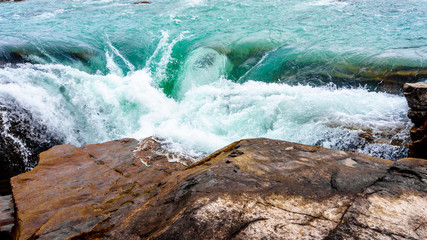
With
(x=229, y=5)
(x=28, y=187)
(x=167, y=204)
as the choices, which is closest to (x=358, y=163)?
(x=167, y=204)

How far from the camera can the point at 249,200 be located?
245 cm

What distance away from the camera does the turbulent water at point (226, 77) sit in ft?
20.8

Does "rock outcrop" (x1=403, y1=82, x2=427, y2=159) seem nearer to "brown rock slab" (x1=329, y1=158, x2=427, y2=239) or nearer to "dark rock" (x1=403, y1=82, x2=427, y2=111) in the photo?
"dark rock" (x1=403, y1=82, x2=427, y2=111)

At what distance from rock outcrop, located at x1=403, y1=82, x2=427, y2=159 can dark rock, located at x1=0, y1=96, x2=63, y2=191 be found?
753 centimetres

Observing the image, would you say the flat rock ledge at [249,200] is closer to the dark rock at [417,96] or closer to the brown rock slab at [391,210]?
the brown rock slab at [391,210]

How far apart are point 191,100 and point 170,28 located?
6585 mm

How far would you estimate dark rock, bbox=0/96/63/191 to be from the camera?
565 centimetres

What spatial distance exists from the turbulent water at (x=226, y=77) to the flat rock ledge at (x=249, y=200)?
2233mm

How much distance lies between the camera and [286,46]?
1028 centimetres

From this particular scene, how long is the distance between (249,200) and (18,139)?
6.07 m

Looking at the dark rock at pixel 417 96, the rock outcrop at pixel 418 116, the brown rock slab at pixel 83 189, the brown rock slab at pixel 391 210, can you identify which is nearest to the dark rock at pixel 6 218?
the brown rock slab at pixel 83 189

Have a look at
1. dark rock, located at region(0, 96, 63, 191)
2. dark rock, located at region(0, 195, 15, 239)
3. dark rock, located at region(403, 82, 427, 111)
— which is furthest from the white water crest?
dark rock, located at region(0, 195, 15, 239)

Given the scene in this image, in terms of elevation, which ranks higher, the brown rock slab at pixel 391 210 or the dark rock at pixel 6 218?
the brown rock slab at pixel 391 210

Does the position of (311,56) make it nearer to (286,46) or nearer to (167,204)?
(286,46)
